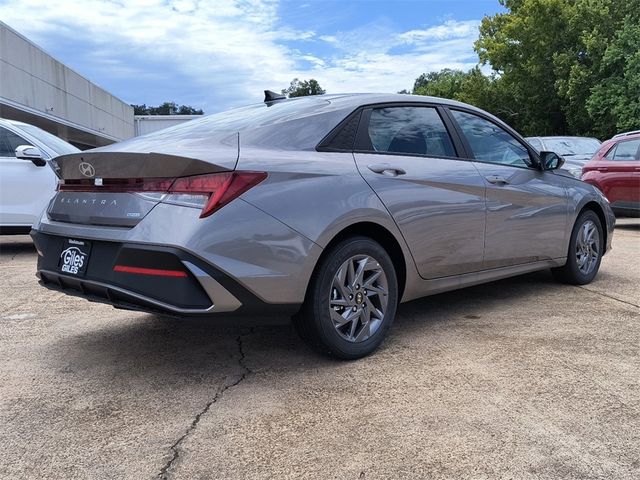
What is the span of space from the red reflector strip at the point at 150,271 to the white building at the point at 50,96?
20.1 m

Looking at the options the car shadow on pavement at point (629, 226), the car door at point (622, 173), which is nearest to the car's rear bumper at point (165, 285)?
the car door at point (622, 173)

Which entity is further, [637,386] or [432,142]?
[432,142]

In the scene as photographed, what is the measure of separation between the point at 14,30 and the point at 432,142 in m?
22.9

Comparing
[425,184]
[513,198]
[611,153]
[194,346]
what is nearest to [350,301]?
[425,184]

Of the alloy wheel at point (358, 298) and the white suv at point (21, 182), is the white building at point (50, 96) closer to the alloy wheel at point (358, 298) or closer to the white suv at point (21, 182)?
the white suv at point (21, 182)

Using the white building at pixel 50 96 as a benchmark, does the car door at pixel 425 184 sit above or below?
below

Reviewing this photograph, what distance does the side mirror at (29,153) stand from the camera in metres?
7.04

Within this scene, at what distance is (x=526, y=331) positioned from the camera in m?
4.01

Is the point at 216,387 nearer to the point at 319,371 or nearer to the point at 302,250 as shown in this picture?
the point at 319,371

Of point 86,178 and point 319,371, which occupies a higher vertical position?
point 86,178

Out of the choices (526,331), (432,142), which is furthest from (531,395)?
(432,142)

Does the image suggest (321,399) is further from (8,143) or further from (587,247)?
(8,143)

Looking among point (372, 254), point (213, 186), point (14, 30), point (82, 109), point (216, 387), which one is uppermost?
point (14, 30)

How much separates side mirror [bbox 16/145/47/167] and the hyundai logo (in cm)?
438
